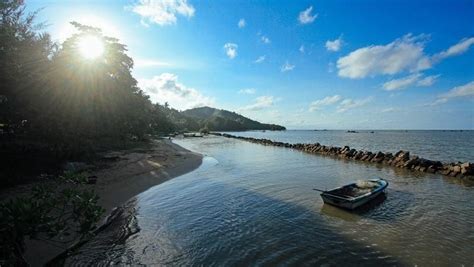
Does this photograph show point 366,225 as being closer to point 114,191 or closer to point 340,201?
point 340,201

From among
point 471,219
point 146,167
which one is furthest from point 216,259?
point 146,167

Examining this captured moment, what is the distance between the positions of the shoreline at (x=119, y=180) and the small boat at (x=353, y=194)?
1145 centimetres

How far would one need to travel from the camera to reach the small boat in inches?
566

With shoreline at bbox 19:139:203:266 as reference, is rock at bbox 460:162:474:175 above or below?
above

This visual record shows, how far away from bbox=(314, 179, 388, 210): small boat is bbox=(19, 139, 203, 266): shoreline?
11.4 metres

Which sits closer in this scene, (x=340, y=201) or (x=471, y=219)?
(x=471, y=219)

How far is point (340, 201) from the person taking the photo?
14.4 meters

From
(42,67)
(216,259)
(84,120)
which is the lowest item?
(216,259)

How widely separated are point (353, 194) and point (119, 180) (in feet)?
51.4

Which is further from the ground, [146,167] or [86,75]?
[86,75]

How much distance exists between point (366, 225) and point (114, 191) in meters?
14.2

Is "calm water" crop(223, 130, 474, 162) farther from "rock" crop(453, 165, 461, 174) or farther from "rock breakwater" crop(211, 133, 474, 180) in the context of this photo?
"rock" crop(453, 165, 461, 174)

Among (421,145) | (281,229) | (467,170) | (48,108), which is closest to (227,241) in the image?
(281,229)

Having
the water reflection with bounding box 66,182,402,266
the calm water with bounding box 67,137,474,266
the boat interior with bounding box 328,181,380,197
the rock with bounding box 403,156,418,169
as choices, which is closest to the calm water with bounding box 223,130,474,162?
the rock with bounding box 403,156,418,169
